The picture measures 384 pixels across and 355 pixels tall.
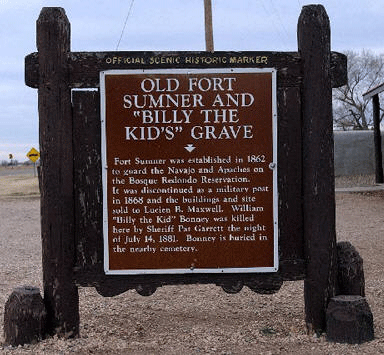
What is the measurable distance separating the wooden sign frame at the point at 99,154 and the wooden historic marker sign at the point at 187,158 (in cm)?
8

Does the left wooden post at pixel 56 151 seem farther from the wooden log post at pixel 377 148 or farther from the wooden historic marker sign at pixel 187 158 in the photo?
the wooden log post at pixel 377 148

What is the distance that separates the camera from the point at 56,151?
5.12 metres

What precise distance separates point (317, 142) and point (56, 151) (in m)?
1.85

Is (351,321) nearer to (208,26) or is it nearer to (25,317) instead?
(25,317)

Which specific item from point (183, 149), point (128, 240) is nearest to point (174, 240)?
point (128, 240)

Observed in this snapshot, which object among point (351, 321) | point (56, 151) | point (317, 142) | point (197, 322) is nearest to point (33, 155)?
point (197, 322)

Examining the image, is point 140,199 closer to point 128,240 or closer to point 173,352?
point 128,240

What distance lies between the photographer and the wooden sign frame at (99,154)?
5.12 metres

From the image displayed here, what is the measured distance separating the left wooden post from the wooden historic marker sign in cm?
27

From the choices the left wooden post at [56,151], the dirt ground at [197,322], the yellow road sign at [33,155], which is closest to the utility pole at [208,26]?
the dirt ground at [197,322]

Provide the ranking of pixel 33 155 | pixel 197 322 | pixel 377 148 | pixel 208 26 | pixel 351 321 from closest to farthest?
pixel 351 321 → pixel 197 322 → pixel 208 26 → pixel 377 148 → pixel 33 155

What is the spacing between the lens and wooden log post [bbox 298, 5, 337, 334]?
5.12m

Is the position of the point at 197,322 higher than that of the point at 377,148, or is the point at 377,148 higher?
the point at 377,148

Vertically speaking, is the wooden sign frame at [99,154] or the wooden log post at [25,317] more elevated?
the wooden sign frame at [99,154]
